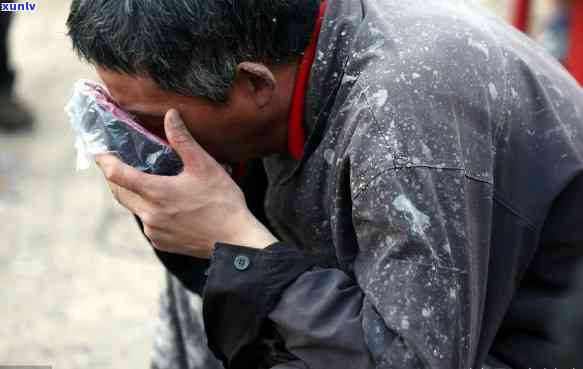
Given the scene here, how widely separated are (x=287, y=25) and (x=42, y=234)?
2.73 m

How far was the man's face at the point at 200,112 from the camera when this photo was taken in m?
1.96

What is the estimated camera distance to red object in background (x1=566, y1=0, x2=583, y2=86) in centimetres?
432

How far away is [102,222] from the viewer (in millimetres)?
4438

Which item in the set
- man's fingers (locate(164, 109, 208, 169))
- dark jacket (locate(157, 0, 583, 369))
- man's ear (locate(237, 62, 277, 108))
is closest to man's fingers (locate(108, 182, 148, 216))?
man's fingers (locate(164, 109, 208, 169))

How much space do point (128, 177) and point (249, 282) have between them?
14.9 inches

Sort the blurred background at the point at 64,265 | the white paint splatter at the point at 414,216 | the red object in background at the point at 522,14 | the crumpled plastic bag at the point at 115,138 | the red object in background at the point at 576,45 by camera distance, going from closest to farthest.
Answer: the white paint splatter at the point at 414,216
the crumpled plastic bag at the point at 115,138
the blurred background at the point at 64,265
the red object in background at the point at 576,45
the red object in background at the point at 522,14

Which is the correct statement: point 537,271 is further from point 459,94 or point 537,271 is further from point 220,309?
point 220,309

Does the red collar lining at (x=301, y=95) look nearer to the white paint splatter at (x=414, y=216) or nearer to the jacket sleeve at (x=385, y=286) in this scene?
the jacket sleeve at (x=385, y=286)

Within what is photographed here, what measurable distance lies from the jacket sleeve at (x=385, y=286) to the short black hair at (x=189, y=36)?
15.4 inches

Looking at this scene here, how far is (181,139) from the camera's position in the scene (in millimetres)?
1984

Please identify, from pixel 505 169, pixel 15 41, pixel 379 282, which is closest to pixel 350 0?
pixel 505 169

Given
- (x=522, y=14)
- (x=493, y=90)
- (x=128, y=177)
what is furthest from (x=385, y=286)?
(x=522, y=14)

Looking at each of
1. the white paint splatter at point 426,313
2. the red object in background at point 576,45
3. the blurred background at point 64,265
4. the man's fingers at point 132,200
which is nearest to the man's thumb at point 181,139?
the man's fingers at point 132,200

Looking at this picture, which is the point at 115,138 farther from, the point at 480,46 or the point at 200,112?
the point at 480,46
